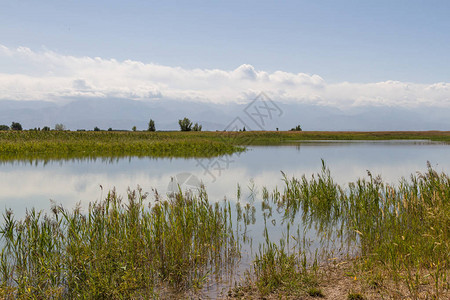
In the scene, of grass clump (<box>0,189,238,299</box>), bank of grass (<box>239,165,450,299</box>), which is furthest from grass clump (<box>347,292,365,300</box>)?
grass clump (<box>0,189,238,299</box>)

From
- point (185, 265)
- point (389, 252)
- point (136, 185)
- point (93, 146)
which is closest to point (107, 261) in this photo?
point (185, 265)

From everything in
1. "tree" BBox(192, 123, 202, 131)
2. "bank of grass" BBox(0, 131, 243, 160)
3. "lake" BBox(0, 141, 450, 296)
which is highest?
"tree" BBox(192, 123, 202, 131)

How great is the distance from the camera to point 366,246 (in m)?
8.16

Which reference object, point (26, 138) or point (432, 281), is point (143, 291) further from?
point (26, 138)

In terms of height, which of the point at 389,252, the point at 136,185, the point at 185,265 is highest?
the point at 389,252

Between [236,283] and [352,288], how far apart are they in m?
2.22

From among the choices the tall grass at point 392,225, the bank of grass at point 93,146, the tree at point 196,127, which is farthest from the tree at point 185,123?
the tall grass at point 392,225

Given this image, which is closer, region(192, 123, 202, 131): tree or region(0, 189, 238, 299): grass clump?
region(0, 189, 238, 299): grass clump

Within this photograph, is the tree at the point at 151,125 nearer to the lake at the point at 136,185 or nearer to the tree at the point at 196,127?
the tree at the point at 196,127

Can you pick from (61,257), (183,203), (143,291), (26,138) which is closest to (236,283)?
(143,291)

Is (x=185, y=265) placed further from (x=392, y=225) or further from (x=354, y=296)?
(x=392, y=225)

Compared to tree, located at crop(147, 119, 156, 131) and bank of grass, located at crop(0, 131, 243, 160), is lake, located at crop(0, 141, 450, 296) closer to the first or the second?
bank of grass, located at crop(0, 131, 243, 160)

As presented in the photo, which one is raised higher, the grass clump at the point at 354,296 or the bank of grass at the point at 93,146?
the bank of grass at the point at 93,146

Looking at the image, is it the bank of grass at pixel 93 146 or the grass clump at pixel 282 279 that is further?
the bank of grass at pixel 93 146
